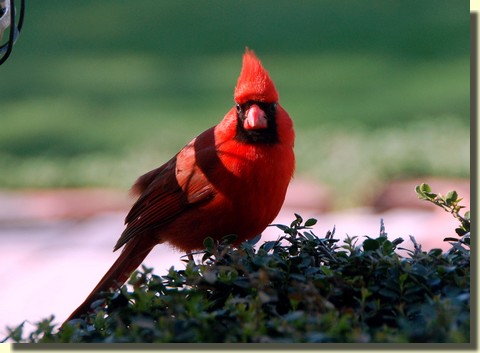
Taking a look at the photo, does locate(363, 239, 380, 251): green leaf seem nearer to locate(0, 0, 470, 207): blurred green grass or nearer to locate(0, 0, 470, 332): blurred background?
locate(0, 0, 470, 332): blurred background

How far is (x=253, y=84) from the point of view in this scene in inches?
107

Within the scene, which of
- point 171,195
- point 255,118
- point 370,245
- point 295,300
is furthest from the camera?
point 171,195

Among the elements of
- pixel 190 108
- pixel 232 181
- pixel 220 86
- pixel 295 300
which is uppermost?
pixel 220 86

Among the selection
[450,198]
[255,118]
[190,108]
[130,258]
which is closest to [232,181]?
[255,118]

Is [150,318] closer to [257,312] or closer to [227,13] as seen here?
[257,312]

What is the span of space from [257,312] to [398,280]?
33cm

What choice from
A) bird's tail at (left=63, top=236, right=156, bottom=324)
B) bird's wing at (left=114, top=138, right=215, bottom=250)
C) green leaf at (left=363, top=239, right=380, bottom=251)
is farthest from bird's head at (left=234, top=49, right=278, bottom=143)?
green leaf at (left=363, top=239, right=380, bottom=251)

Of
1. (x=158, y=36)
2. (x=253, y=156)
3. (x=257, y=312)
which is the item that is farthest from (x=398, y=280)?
(x=158, y=36)

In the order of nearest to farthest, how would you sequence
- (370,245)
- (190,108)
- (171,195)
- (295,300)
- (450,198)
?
(295,300), (370,245), (450,198), (171,195), (190,108)

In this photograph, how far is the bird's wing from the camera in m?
2.87

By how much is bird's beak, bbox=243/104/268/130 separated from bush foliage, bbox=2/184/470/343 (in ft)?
2.60

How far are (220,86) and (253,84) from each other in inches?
128

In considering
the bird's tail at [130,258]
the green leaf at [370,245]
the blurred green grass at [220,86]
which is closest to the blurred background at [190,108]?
the blurred green grass at [220,86]

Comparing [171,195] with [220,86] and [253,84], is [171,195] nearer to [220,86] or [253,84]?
[253,84]
